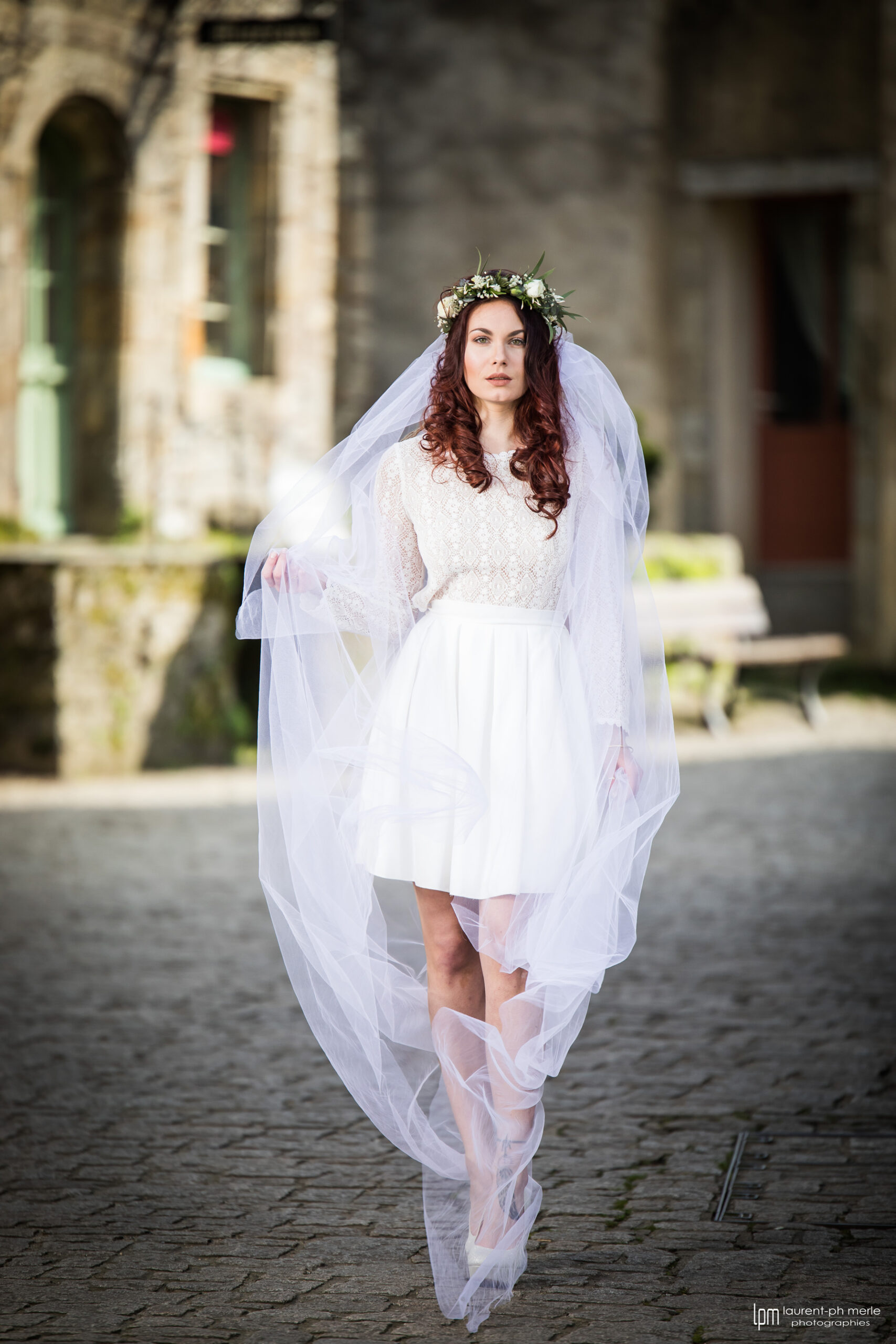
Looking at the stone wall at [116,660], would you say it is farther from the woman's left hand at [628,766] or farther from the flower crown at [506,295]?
the woman's left hand at [628,766]

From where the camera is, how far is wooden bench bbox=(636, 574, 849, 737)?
444 inches

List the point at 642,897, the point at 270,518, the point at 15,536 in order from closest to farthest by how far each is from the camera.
A: 1. the point at 270,518
2. the point at 642,897
3. the point at 15,536

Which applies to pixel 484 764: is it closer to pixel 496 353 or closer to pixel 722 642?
pixel 496 353

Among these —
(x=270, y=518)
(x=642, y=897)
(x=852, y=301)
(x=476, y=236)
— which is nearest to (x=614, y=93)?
(x=476, y=236)

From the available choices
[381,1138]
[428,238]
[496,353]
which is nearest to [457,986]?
[381,1138]

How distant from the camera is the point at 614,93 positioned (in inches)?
584

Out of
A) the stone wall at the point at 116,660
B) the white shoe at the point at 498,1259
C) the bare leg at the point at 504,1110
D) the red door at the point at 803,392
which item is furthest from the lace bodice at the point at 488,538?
the red door at the point at 803,392

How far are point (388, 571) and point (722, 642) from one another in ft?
27.3

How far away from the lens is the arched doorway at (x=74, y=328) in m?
12.0

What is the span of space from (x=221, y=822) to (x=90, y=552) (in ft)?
6.66

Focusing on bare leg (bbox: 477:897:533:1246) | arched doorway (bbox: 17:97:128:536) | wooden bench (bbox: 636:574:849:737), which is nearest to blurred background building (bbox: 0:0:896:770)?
arched doorway (bbox: 17:97:128:536)

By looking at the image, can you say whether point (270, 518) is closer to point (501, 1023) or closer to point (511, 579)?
point (511, 579)

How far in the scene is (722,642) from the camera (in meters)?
11.7

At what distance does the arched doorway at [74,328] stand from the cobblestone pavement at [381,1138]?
531 cm
